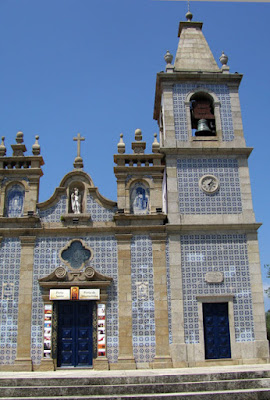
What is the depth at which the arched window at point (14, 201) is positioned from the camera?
18.2 m

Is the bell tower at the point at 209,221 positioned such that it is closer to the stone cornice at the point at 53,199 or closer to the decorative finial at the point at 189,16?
the decorative finial at the point at 189,16

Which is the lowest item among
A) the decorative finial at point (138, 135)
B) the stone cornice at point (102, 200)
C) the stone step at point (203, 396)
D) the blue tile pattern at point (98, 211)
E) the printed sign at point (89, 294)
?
the stone step at point (203, 396)

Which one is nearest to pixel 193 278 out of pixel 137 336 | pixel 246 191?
pixel 137 336

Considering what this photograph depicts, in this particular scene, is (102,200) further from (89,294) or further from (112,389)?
(112,389)

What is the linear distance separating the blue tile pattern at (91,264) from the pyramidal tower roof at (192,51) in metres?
8.23

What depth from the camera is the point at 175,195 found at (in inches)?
715

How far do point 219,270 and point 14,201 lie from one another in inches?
328

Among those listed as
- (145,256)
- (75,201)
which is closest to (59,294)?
(145,256)

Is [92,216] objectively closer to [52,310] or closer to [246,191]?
[52,310]

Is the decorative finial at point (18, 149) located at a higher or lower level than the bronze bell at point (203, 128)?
lower

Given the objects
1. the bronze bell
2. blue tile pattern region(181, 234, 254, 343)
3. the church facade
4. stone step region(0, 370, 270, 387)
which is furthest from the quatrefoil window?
the bronze bell

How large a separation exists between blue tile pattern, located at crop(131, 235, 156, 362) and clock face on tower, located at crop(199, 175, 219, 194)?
3.00 metres

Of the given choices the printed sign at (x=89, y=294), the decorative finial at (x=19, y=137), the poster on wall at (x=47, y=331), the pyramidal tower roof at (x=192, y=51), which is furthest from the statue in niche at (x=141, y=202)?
the pyramidal tower roof at (x=192, y=51)

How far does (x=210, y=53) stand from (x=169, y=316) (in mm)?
11701
